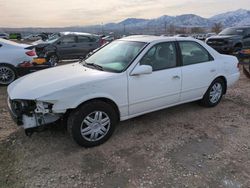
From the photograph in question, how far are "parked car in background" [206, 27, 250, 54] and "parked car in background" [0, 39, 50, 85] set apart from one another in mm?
10401

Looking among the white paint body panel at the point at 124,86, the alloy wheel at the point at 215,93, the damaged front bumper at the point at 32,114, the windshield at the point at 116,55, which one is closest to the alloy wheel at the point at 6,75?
the white paint body panel at the point at 124,86

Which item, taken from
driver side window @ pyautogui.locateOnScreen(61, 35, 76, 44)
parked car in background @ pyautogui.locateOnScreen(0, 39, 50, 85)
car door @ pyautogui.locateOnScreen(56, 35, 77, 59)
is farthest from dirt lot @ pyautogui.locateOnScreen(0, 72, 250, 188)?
driver side window @ pyautogui.locateOnScreen(61, 35, 76, 44)

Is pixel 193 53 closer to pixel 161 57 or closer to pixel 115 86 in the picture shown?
pixel 161 57

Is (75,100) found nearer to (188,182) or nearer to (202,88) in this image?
(188,182)

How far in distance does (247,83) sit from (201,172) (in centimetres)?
518

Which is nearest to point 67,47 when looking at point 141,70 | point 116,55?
point 116,55

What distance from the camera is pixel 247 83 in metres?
7.31

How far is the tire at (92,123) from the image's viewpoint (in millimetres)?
3387

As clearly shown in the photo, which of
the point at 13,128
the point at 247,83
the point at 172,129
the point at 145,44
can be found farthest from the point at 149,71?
the point at 247,83

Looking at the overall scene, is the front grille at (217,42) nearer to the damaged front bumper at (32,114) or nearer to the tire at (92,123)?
the tire at (92,123)

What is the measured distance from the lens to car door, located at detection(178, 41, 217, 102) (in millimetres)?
4504

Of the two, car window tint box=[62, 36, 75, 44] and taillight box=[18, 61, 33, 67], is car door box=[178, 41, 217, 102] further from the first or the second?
car window tint box=[62, 36, 75, 44]

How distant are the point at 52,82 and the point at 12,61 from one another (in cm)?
436

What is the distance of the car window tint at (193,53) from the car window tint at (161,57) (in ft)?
0.80
